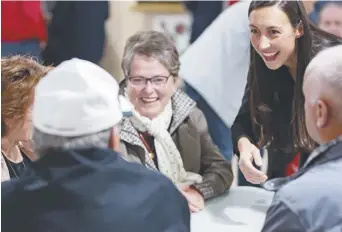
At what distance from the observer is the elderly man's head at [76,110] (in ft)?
3.81

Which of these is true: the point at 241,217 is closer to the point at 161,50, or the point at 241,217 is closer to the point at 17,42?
the point at 161,50

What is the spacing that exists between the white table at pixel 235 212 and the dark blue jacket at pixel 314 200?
407 millimetres

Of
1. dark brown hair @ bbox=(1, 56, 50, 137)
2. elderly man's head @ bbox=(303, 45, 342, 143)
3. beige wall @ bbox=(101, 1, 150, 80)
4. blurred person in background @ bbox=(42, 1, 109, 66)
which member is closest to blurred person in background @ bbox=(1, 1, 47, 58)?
blurred person in background @ bbox=(42, 1, 109, 66)

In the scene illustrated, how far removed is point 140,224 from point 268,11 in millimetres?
552

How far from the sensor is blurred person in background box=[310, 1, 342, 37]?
1724 mm

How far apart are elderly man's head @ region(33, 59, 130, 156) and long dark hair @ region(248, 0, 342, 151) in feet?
1.40

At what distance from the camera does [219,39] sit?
1.75 m

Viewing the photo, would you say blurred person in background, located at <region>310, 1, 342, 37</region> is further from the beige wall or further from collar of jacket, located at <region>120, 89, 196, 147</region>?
the beige wall

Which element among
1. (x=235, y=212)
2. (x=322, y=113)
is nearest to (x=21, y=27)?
(x=235, y=212)

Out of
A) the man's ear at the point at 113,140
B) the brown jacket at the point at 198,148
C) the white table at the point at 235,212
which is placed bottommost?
the white table at the point at 235,212

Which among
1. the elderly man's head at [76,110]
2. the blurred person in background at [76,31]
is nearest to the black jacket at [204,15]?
the blurred person in background at [76,31]

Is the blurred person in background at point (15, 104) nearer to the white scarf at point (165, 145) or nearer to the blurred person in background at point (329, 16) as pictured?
the white scarf at point (165, 145)

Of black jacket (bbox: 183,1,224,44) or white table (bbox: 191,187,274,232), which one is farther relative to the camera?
black jacket (bbox: 183,1,224,44)

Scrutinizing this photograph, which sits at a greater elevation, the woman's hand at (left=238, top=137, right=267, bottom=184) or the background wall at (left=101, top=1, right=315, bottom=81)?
the woman's hand at (left=238, top=137, right=267, bottom=184)
